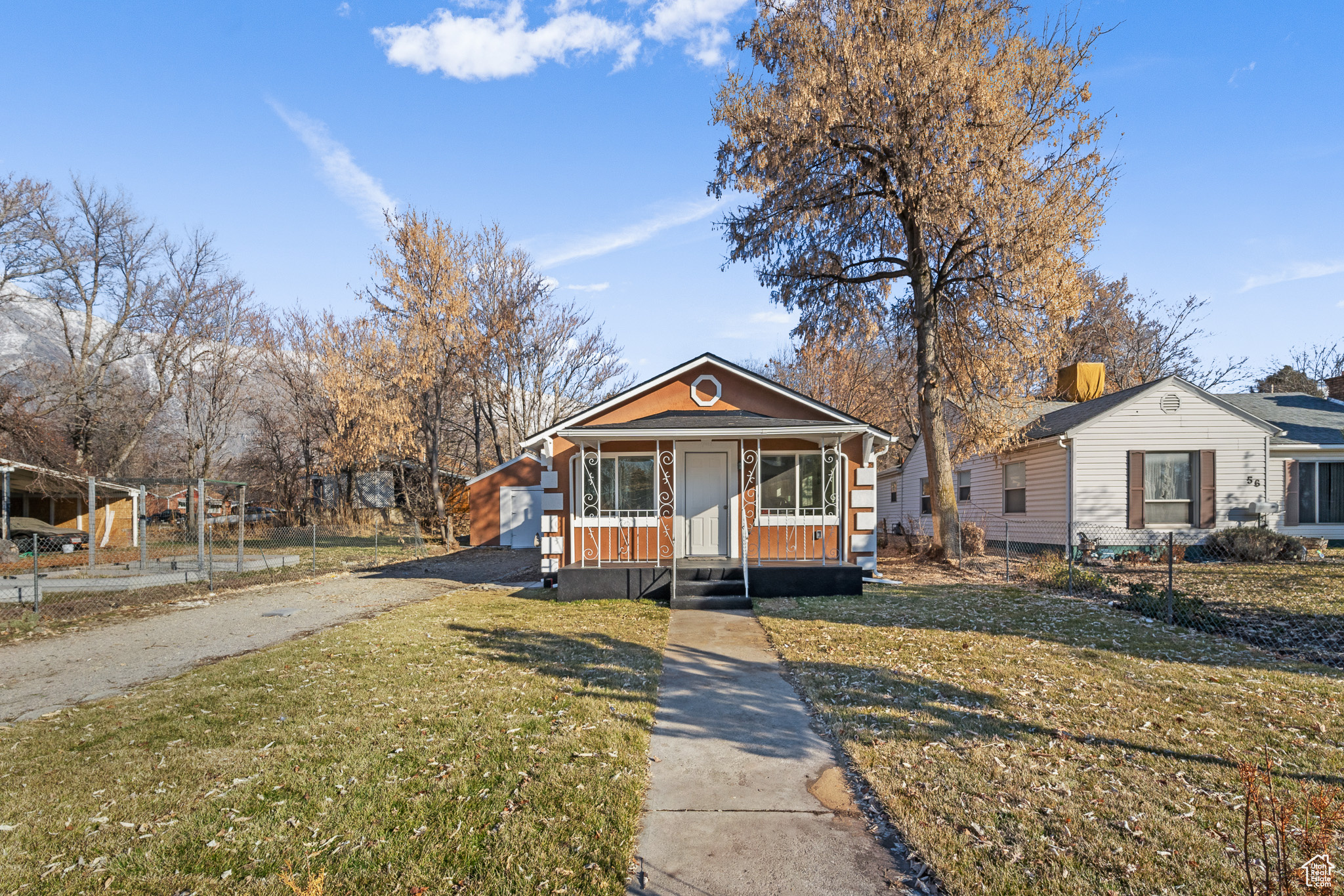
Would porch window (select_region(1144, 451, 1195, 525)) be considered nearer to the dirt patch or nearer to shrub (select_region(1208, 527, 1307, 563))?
shrub (select_region(1208, 527, 1307, 563))

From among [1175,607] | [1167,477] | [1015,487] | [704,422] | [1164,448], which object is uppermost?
[704,422]

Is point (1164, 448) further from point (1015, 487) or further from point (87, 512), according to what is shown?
point (87, 512)

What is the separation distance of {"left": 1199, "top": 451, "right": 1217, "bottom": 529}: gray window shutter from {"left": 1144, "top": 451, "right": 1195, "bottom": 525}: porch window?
0.21 meters

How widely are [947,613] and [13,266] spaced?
98.1 ft

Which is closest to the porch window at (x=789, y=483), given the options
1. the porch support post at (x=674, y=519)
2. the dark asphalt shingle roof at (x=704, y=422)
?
the dark asphalt shingle roof at (x=704, y=422)

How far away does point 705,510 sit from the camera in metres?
13.5

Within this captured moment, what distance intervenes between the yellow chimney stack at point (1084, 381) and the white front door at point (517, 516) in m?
19.1

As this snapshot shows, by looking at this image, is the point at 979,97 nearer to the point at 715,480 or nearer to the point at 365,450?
the point at 715,480

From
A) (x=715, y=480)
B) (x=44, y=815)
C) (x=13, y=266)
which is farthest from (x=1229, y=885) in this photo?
(x=13, y=266)

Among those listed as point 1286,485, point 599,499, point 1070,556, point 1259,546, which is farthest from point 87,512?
point 1286,485

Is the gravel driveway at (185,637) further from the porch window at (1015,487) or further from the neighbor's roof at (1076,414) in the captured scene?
the porch window at (1015,487)

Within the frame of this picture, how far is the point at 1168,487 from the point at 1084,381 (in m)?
5.45

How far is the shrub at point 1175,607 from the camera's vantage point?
360 inches

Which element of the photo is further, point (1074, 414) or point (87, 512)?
point (87, 512)
